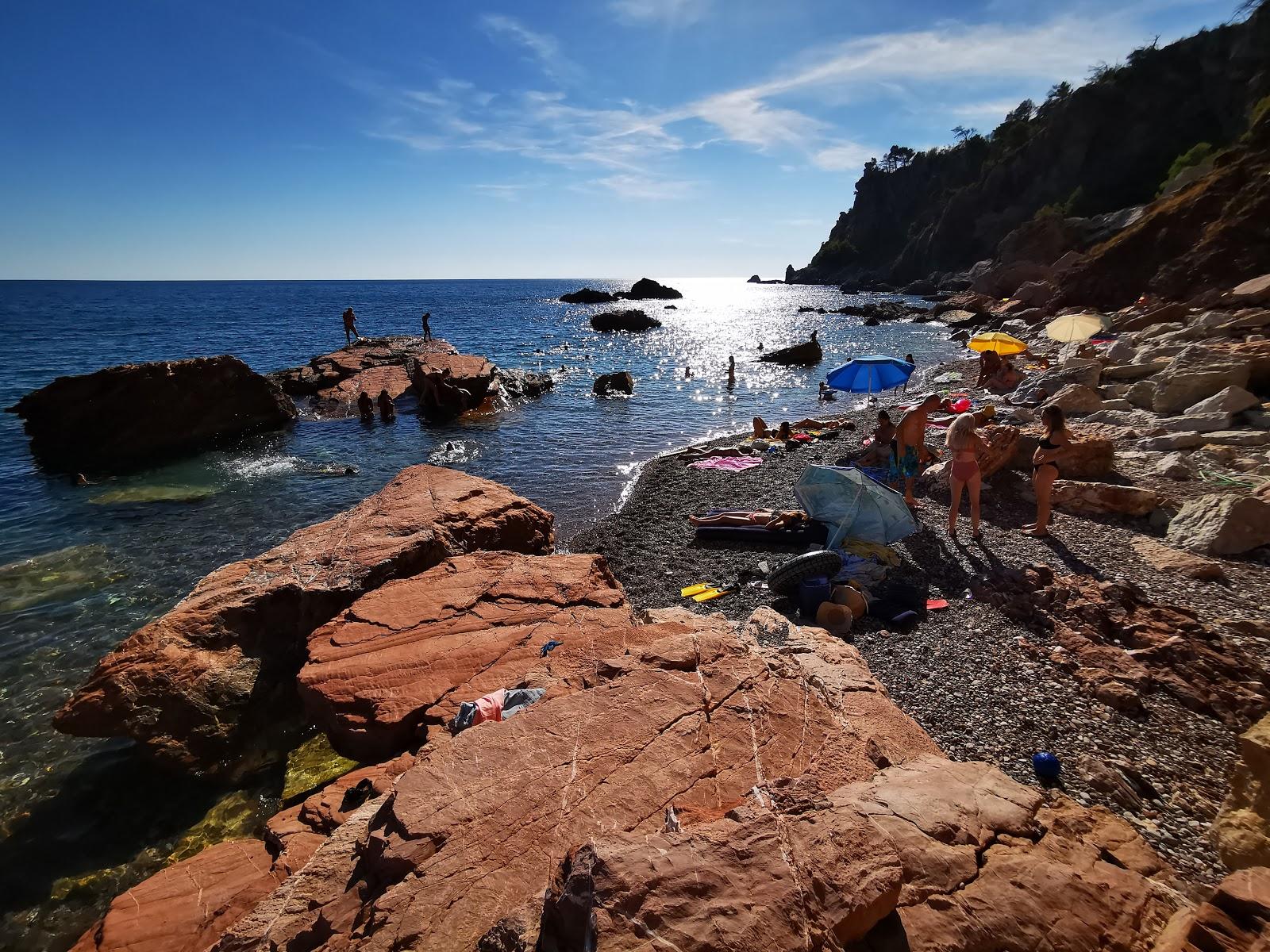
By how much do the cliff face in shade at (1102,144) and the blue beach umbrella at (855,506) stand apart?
71315 millimetres

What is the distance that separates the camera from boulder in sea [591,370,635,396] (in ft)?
98.6

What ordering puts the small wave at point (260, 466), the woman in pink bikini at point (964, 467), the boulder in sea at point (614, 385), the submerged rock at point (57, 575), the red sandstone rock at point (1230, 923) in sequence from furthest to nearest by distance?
the boulder in sea at point (614, 385) < the small wave at point (260, 466) < the submerged rock at point (57, 575) < the woman in pink bikini at point (964, 467) < the red sandstone rock at point (1230, 923)

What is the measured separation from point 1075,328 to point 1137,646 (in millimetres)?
20616

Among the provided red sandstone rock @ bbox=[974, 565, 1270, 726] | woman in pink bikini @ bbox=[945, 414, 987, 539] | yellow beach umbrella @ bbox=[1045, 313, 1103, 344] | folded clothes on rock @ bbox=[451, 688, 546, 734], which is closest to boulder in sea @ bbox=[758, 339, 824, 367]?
yellow beach umbrella @ bbox=[1045, 313, 1103, 344]

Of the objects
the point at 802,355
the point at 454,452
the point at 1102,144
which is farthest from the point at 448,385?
the point at 1102,144

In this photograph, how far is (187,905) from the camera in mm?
4258

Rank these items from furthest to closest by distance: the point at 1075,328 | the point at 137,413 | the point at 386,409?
the point at 386,409 → the point at 1075,328 → the point at 137,413

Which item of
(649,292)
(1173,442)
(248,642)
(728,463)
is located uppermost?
(649,292)

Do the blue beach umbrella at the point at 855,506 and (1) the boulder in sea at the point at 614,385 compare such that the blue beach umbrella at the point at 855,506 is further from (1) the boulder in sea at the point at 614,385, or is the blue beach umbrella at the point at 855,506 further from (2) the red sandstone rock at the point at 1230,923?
(1) the boulder in sea at the point at 614,385

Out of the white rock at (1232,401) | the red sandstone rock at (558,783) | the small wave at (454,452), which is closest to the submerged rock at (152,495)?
the small wave at (454,452)

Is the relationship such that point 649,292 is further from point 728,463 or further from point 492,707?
point 492,707

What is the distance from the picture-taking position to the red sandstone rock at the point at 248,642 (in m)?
5.93

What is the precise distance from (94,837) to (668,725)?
5.97 metres

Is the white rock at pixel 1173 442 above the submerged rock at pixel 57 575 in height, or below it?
above
